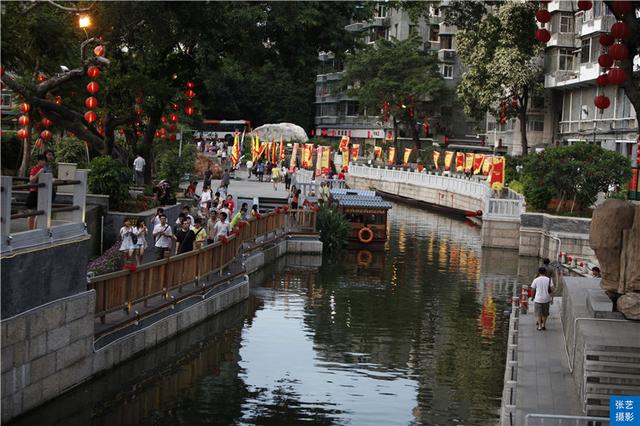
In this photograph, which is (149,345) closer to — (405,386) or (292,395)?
(292,395)

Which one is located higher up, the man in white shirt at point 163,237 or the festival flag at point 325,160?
the festival flag at point 325,160

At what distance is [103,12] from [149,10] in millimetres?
1478

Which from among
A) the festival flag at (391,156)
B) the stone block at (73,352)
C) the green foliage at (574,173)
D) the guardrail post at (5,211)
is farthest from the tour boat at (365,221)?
the festival flag at (391,156)

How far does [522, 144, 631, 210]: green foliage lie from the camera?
49.4 meters

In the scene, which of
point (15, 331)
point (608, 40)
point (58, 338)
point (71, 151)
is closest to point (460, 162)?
point (71, 151)

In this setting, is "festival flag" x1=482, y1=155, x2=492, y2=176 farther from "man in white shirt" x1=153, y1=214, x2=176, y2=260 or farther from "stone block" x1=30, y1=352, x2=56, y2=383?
"stone block" x1=30, y1=352, x2=56, y2=383

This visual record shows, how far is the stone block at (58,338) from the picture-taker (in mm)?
19406

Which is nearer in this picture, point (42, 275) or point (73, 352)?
point (42, 275)

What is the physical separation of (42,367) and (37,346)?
0.49m

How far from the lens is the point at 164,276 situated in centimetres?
2625

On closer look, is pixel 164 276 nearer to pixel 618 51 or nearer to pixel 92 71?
pixel 92 71

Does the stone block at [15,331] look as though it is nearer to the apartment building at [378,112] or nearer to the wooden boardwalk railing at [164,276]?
the wooden boardwalk railing at [164,276]

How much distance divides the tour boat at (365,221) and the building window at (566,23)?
29.4 metres

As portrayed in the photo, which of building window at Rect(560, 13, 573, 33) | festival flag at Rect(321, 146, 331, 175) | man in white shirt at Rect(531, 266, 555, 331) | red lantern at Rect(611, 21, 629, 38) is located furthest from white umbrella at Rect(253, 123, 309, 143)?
red lantern at Rect(611, 21, 629, 38)
